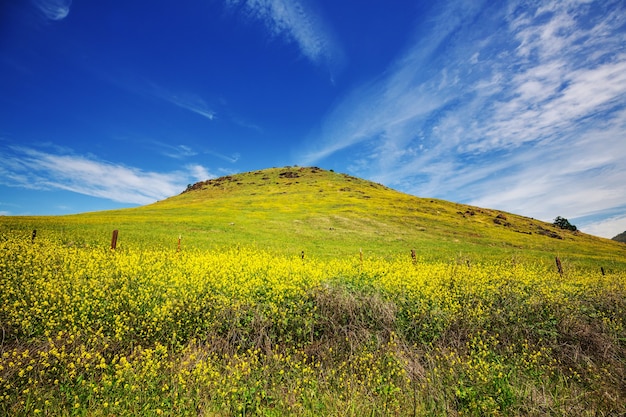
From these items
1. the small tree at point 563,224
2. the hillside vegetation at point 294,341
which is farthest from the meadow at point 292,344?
the small tree at point 563,224

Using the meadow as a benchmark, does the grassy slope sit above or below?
above

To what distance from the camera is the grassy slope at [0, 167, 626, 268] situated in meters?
31.9

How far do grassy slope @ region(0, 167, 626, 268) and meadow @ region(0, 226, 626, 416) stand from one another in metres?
15.7

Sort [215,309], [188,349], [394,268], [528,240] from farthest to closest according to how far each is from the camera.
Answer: [528,240] < [394,268] < [215,309] < [188,349]

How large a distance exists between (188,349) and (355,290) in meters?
5.96

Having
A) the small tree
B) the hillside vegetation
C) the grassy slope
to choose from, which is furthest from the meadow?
the small tree

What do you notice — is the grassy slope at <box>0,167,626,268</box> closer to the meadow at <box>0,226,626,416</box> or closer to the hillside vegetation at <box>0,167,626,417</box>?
the hillside vegetation at <box>0,167,626,417</box>

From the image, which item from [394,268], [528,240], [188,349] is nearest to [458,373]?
[188,349]

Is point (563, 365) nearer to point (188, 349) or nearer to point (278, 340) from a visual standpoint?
point (278, 340)

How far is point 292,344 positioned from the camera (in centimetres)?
887

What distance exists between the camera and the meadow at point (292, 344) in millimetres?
6234

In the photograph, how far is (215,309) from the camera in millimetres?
9438

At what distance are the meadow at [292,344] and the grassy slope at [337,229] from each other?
618 inches

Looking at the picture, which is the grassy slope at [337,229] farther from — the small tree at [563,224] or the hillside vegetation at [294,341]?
the small tree at [563,224]
